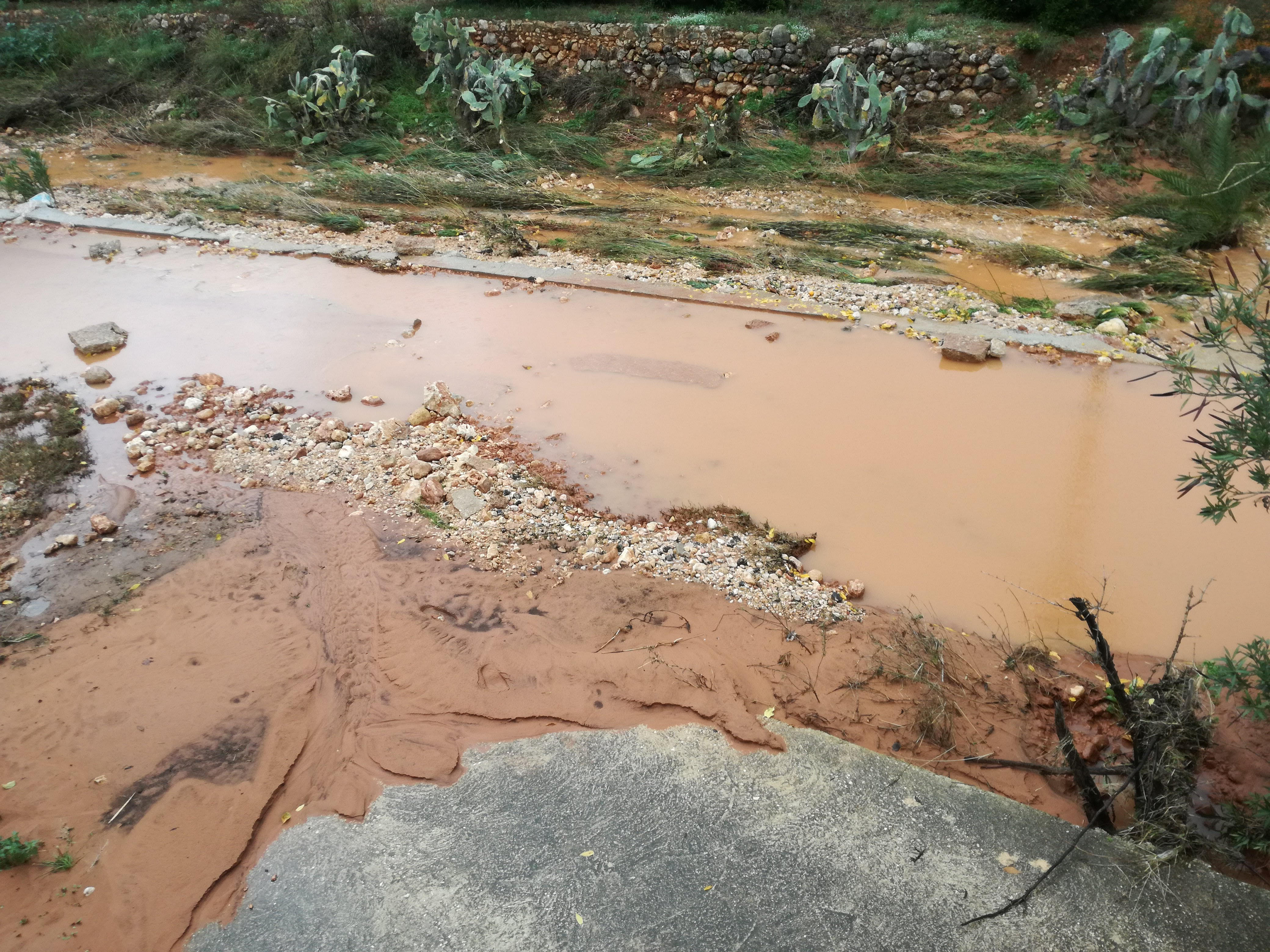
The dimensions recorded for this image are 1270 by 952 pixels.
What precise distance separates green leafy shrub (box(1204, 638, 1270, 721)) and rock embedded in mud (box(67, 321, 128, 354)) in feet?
24.4

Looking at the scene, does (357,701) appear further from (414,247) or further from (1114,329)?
(1114,329)

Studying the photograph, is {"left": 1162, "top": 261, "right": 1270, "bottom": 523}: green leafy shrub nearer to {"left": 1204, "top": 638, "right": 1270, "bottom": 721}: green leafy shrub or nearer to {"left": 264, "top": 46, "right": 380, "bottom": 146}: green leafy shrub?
{"left": 1204, "top": 638, "right": 1270, "bottom": 721}: green leafy shrub

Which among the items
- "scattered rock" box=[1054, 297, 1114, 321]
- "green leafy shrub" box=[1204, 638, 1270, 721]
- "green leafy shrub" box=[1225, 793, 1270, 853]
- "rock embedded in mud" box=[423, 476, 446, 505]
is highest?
"green leafy shrub" box=[1204, 638, 1270, 721]

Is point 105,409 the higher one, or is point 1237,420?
point 1237,420

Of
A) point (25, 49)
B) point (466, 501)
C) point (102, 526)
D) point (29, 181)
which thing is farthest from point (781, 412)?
point (25, 49)

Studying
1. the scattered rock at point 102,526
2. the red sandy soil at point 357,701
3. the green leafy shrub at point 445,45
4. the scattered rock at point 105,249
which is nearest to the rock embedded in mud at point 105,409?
the scattered rock at point 102,526

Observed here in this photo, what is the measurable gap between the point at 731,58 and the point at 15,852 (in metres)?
11.0

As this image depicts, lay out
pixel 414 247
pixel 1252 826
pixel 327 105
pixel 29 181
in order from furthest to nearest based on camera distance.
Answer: pixel 327 105 → pixel 29 181 → pixel 414 247 → pixel 1252 826

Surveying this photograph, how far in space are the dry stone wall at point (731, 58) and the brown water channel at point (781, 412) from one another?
5371 mm

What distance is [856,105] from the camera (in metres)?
9.26

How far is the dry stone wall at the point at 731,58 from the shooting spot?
9992 millimetres

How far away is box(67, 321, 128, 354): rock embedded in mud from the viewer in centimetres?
646

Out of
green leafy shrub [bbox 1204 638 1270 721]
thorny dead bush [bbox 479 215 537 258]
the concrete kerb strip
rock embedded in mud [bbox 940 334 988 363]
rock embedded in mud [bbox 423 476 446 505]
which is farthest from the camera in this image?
thorny dead bush [bbox 479 215 537 258]

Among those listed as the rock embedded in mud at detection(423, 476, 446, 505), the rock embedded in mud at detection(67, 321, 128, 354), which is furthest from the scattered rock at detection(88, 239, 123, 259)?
the rock embedded in mud at detection(423, 476, 446, 505)
